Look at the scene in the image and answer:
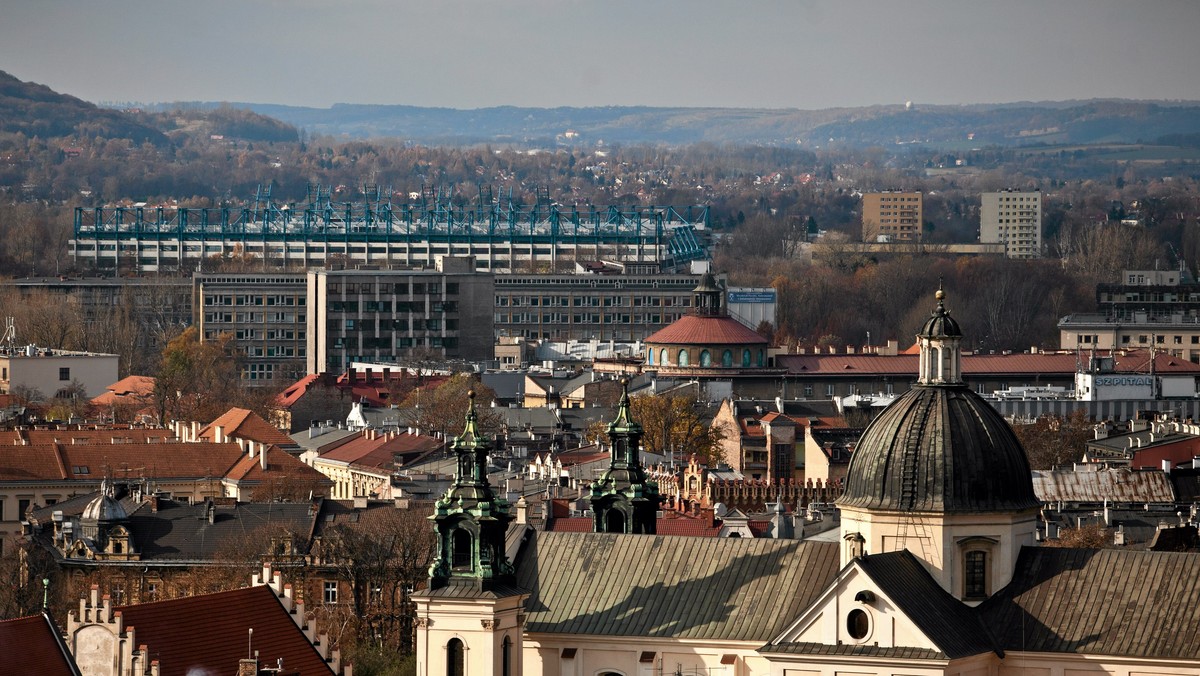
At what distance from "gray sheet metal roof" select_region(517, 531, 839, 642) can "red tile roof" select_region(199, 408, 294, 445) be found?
218 feet

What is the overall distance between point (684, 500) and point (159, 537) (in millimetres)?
14464

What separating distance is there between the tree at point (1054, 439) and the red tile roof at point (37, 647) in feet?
170

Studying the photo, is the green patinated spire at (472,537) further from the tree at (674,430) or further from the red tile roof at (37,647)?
the tree at (674,430)

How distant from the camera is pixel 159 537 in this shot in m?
80.0

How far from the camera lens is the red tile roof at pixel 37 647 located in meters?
50.6

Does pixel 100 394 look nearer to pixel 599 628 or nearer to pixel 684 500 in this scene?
pixel 684 500

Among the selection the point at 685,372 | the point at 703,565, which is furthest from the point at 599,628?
the point at 685,372

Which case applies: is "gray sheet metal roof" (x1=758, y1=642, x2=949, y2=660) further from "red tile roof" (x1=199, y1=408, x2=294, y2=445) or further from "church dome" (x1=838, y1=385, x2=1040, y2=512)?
"red tile roof" (x1=199, y1=408, x2=294, y2=445)

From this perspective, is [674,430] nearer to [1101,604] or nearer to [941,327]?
[941,327]

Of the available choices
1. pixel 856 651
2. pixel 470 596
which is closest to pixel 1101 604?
pixel 856 651

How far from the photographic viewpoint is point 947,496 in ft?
164

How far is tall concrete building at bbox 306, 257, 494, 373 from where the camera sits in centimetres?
19250

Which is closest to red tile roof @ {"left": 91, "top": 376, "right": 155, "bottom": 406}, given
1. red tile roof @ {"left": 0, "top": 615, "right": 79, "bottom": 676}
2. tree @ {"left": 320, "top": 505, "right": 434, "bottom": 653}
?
tree @ {"left": 320, "top": 505, "right": 434, "bottom": 653}

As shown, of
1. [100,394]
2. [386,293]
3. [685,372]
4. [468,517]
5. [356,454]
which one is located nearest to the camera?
[468,517]
